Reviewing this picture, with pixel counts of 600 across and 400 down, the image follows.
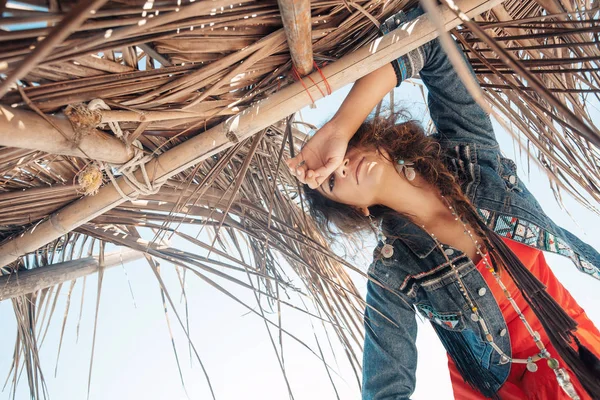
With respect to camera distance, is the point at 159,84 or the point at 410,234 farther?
the point at 410,234

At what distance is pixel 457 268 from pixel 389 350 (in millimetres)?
222

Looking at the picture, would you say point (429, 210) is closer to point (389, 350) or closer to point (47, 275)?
point (389, 350)

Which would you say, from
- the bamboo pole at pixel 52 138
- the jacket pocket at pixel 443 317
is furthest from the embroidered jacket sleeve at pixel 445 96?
the bamboo pole at pixel 52 138

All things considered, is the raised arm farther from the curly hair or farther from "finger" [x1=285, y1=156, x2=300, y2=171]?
the curly hair

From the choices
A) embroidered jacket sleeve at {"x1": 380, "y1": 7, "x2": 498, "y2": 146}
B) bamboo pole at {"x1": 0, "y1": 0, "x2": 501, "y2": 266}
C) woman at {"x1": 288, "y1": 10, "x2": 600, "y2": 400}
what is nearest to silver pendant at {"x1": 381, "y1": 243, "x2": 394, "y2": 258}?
woman at {"x1": 288, "y1": 10, "x2": 600, "y2": 400}

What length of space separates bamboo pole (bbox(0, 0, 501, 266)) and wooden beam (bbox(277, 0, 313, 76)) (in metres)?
0.03

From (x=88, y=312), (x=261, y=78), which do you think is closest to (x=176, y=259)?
(x=261, y=78)

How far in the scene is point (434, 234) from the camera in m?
1.04

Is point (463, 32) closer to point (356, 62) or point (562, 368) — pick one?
point (356, 62)

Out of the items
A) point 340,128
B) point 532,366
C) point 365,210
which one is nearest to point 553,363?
point 532,366

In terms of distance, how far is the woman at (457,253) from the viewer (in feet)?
3.10

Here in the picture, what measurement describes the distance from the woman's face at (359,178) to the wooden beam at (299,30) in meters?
0.29

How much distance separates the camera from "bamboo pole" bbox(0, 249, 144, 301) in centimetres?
97

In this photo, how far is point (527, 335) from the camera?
0.97 m
